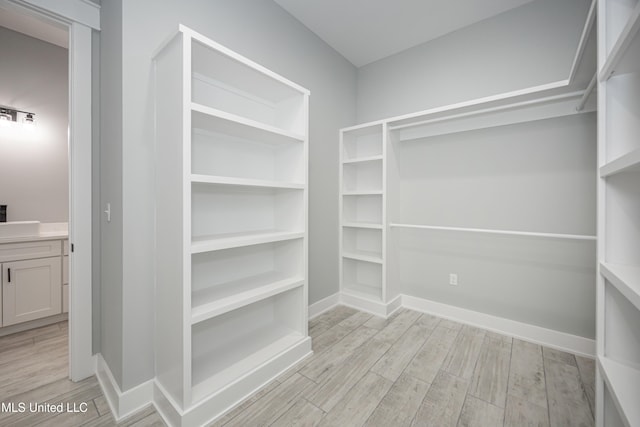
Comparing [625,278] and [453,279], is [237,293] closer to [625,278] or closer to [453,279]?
[625,278]

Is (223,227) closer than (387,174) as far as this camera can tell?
Yes

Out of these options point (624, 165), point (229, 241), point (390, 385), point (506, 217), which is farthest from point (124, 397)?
point (506, 217)

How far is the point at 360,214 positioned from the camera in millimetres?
3207

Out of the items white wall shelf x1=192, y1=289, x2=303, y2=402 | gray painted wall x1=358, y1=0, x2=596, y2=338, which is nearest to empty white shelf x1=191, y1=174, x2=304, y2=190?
white wall shelf x1=192, y1=289, x2=303, y2=402

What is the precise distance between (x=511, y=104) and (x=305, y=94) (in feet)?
5.32

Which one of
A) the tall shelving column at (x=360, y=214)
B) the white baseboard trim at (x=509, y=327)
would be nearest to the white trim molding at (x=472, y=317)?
the white baseboard trim at (x=509, y=327)

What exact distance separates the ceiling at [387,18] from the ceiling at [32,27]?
2199mm

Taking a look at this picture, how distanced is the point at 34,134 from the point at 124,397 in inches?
113

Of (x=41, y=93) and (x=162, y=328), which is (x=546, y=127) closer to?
(x=162, y=328)

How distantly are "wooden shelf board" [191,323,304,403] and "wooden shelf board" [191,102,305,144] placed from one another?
1.47 m

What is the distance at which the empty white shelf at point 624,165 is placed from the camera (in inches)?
30.9

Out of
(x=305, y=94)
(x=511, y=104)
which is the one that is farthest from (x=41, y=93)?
(x=511, y=104)

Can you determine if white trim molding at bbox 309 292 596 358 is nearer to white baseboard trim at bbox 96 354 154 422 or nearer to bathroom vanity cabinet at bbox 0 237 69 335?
white baseboard trim at bbox 96 354 154 422

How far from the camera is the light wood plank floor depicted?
1.44 m
